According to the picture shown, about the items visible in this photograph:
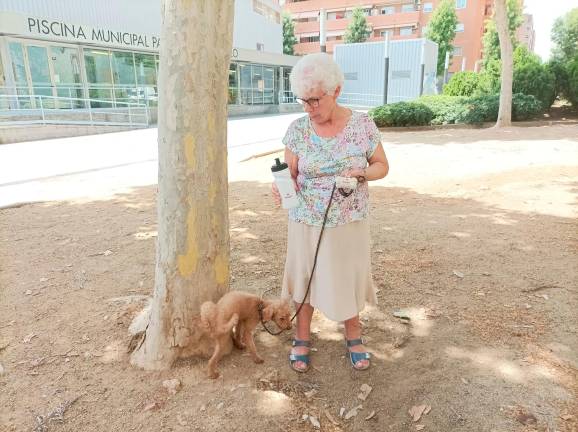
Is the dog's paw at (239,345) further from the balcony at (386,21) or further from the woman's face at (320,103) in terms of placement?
the balcony at (386,21)

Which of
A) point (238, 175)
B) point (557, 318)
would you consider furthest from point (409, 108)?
point (557, 318)

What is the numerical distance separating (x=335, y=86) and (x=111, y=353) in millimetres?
2106

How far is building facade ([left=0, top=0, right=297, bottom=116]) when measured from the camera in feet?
52.6

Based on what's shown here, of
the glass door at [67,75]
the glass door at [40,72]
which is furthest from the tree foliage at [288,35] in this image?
the glass door at [40,72]

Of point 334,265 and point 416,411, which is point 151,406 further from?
point 416,411

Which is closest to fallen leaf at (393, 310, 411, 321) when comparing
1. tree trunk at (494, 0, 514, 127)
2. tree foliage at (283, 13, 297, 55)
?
tree trunk at (494, 0, 514, 127)

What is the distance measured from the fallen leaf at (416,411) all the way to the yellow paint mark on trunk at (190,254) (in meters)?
1.39

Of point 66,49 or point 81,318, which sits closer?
point 81,318

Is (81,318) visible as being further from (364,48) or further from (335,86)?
(364,48)

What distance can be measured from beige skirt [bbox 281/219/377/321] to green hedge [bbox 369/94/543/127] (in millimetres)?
12314

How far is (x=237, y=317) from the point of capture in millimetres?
2494

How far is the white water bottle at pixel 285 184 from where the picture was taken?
2.27m

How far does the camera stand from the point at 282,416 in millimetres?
2260

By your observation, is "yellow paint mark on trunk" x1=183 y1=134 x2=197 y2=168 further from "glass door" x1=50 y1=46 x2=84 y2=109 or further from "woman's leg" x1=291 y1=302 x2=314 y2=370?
"glass door" x1=50 y1=46 x2=84 y2=109
